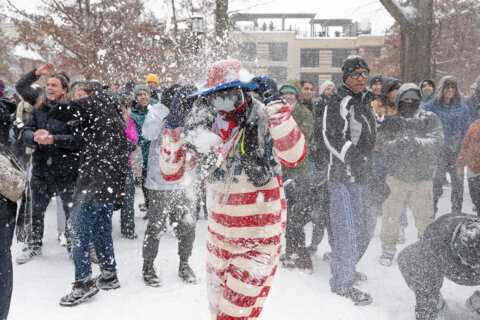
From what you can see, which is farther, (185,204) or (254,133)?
(185,204)

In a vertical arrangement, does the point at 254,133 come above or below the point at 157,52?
below

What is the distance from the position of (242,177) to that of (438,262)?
5.87 ft

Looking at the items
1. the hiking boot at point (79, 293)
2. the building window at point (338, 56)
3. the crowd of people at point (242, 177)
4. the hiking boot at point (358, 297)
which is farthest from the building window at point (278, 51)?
the hiking boot at point (79, 293)

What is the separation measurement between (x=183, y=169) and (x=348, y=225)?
2001mm

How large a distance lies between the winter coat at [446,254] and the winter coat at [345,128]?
933 millimetres

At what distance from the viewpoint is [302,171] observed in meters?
4.76

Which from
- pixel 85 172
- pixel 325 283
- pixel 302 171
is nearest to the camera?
pixel 85 172

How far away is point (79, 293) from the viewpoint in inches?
135

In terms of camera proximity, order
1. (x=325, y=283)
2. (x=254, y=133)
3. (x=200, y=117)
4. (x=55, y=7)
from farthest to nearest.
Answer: (x=55, y=7) → (x=325, y=283) → (x=200, y=117) → (x=254, y=133)

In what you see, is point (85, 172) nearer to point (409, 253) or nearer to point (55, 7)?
point (409, 253)

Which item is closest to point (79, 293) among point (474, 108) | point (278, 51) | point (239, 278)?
point (239, 278)

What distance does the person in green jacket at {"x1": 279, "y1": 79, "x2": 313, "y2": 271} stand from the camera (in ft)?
14.5

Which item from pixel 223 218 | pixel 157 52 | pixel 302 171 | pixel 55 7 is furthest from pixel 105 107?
pixel 55 7

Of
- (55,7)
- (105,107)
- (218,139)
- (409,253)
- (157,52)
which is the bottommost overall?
Result: (409,253)
